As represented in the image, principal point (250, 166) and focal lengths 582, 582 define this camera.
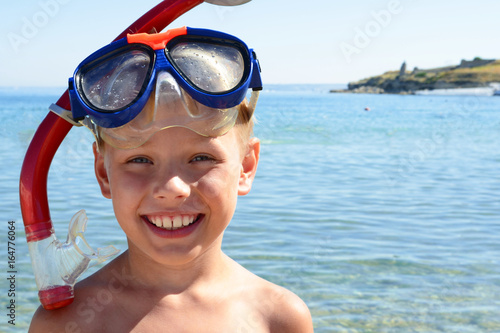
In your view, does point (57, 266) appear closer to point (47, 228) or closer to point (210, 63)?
point (47, 228)

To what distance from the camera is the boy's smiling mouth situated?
1799 millimetres

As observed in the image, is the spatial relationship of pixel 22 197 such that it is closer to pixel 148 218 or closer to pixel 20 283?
pixel 148 218

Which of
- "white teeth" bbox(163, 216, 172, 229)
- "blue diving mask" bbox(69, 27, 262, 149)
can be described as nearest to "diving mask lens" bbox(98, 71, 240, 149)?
"blue diving mask" bbox(69, 27, 262, 149)

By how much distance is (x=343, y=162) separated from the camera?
13703mm

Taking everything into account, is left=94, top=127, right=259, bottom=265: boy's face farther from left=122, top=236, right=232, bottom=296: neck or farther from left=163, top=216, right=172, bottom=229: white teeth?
left=122, top=236, right=232, bottom=296: neck

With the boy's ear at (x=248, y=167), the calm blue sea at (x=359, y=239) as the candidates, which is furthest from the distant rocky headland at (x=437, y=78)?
the boy's ear at (x=248, y=167)

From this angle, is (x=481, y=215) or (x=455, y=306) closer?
(x=455, y=306)

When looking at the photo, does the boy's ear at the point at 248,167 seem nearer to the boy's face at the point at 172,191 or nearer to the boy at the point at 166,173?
the boy at the point at 166,173

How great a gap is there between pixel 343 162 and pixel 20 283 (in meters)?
9.83

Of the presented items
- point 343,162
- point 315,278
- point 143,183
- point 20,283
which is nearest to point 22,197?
point 143,183

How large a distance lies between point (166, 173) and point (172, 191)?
66mm

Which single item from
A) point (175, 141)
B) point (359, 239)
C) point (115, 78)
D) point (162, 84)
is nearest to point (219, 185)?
point (175, 141)

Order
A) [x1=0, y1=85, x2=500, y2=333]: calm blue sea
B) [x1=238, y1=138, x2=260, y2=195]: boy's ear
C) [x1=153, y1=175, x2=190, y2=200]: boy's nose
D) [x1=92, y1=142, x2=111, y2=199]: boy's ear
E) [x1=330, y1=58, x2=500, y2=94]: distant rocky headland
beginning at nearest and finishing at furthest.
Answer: [x1=153, y1=175, x2=190, y2=200]: boy's nose
[x1=92, y1=142, x2=111, y2=199]: boy's ear
[x1=238, y1=138, x2=260, y2=195]: boy's ear
[x1=0, y1=85, x2=500, y2=333]: calm blue sea
[x1=330, y1=58, x2=500, y2=94]: distant rocky headland

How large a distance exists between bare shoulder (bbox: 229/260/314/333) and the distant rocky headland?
94522 millimetres
